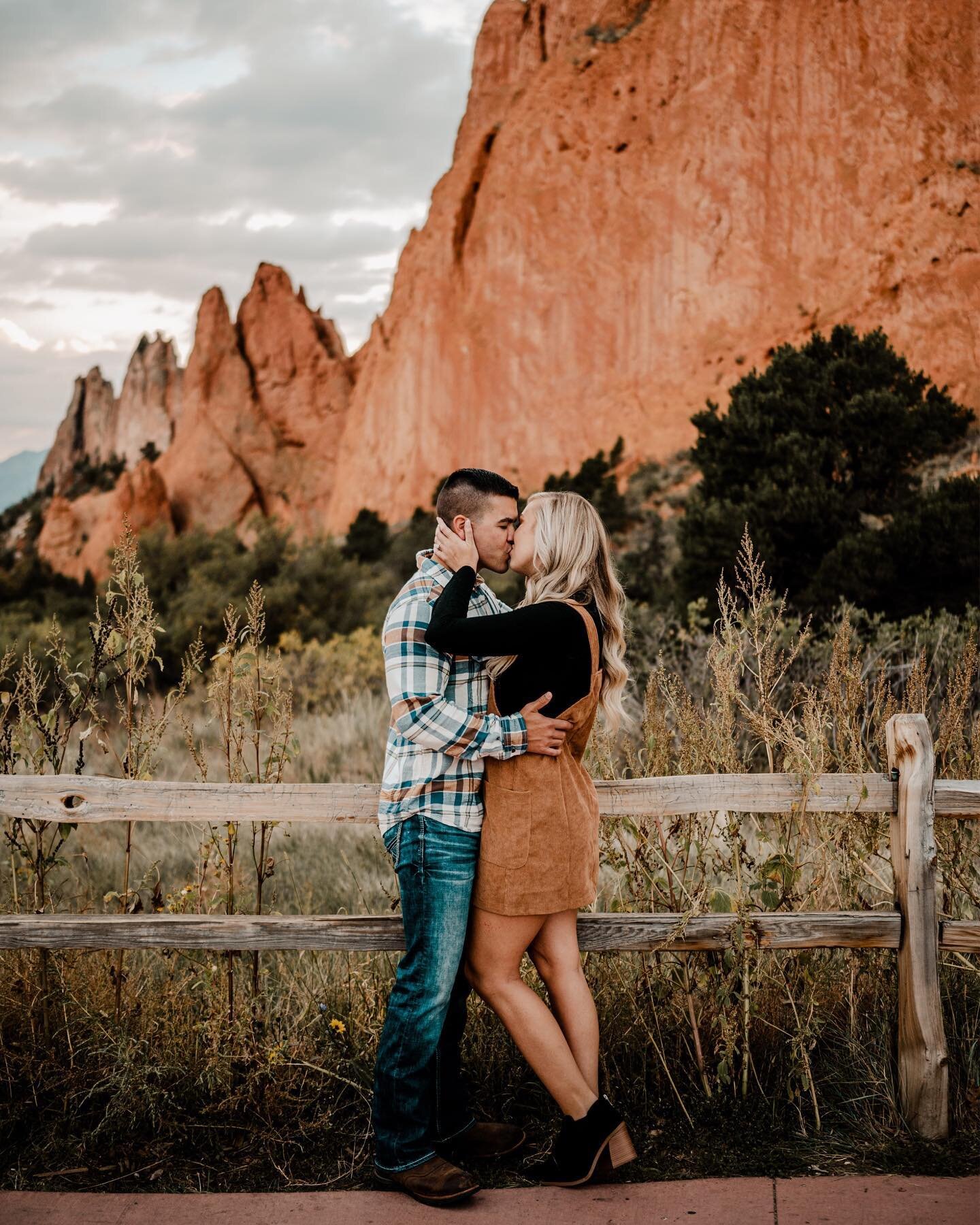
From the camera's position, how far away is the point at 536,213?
1613 inches

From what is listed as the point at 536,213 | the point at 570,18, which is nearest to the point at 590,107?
the point at 536,213

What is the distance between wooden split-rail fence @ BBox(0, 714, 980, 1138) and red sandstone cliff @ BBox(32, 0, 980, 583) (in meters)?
26.3

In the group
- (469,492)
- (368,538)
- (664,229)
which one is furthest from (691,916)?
(664,229)

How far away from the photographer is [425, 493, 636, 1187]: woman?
8.49 ft

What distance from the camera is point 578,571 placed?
269 centimetres

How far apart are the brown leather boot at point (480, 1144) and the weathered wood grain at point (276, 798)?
95 centimetres

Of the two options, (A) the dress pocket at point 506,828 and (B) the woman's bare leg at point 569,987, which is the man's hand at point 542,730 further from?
(B) the woman's bare leg at point 569,987

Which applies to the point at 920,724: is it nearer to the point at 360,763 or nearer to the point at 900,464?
the point at 360,763

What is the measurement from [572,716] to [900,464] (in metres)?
12.3

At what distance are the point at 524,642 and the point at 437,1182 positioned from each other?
146 cm

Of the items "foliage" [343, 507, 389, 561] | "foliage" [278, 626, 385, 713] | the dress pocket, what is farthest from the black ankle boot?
"foliage" [343, 507, 389, 561]

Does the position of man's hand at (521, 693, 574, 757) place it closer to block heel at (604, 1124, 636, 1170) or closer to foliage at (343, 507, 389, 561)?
block heel at (604, 1124, 636, 1170)

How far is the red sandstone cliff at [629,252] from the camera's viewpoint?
106 ft

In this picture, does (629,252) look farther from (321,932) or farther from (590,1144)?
(590,1144)
